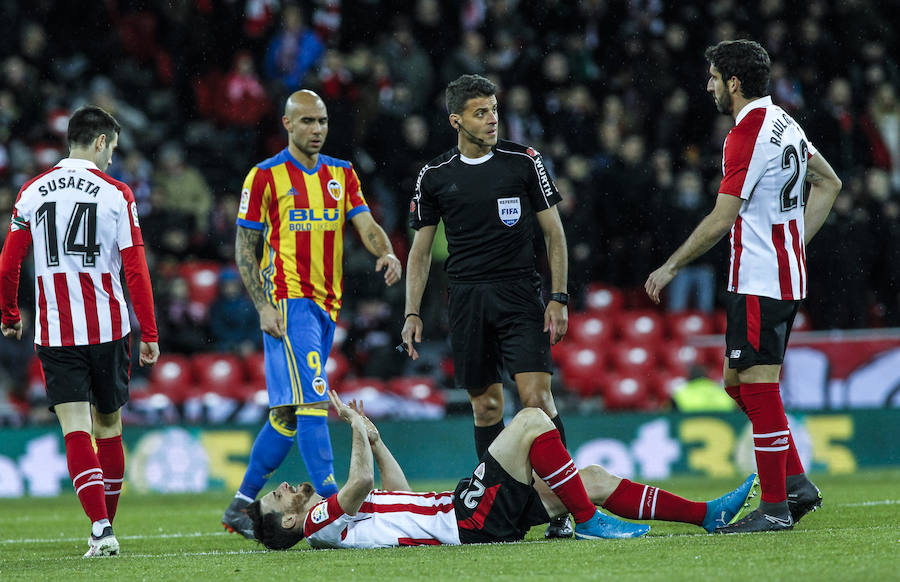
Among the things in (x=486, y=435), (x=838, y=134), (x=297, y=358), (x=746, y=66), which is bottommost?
(x=486, y=435)

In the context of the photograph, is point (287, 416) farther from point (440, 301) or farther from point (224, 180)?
point (224, 180)

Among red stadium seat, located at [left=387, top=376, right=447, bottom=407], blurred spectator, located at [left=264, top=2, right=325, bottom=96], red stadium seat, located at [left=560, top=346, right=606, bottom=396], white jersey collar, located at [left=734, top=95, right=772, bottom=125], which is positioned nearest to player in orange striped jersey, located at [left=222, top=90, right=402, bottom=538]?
white jersey collar, located at [left=734, top=95, right=772, bottom=125]

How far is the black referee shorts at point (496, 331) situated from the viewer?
676 centimetres

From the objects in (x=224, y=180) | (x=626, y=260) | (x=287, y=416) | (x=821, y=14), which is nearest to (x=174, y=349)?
(x=224, y=180)

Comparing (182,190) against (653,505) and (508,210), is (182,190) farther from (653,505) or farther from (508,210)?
(653,505)

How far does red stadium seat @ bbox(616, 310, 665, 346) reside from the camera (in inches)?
559

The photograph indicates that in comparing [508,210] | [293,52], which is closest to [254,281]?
[508,210]

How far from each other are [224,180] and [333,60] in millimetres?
1919

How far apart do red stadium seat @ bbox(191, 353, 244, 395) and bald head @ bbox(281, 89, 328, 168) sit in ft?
19.5

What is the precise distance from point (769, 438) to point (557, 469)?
1.03m

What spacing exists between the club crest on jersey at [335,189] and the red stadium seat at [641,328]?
7076 mm

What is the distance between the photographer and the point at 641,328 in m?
14.2

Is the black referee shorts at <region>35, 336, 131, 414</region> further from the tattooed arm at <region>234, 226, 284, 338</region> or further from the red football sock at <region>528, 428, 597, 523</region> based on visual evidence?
the red football sock at <region>528, 428, 597, 523</region>

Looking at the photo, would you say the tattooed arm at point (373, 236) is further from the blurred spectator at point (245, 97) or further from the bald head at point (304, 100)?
the blurred spectator at point (245, 97)
